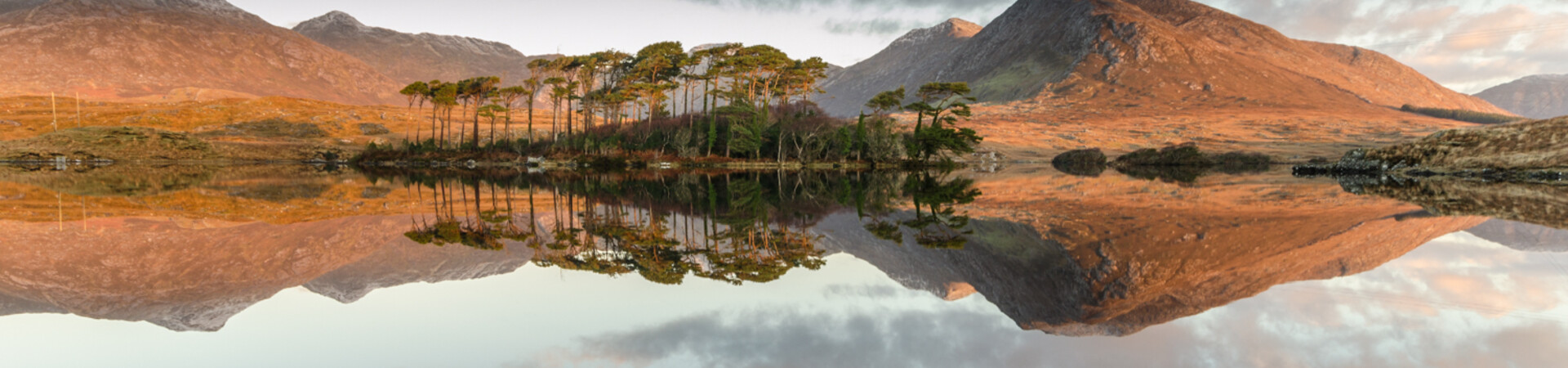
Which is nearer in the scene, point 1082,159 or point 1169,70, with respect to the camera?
point 1082,159

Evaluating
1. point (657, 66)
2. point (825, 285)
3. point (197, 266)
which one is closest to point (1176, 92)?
point (657, 66)

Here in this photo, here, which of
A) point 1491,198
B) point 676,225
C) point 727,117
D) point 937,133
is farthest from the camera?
point 727,117

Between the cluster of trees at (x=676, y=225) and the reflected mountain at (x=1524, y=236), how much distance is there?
7.44 m

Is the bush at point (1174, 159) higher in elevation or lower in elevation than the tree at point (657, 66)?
lower

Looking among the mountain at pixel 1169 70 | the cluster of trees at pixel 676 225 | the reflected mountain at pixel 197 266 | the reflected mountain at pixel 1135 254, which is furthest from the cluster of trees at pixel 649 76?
the mountain at pixel 1169 70

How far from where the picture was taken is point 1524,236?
1048cm

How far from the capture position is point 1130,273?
26.4ft

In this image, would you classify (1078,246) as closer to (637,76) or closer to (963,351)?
(963,351)

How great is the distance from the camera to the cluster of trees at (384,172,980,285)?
921 centimetres

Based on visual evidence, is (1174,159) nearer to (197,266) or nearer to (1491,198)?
(1491,198)

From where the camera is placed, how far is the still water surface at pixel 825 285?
203 inches

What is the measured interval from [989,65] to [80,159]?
184584 mm

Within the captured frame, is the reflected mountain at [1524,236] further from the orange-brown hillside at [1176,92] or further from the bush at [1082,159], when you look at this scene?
the orange-brown hillside at [1176,92]

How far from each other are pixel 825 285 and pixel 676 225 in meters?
6.71
